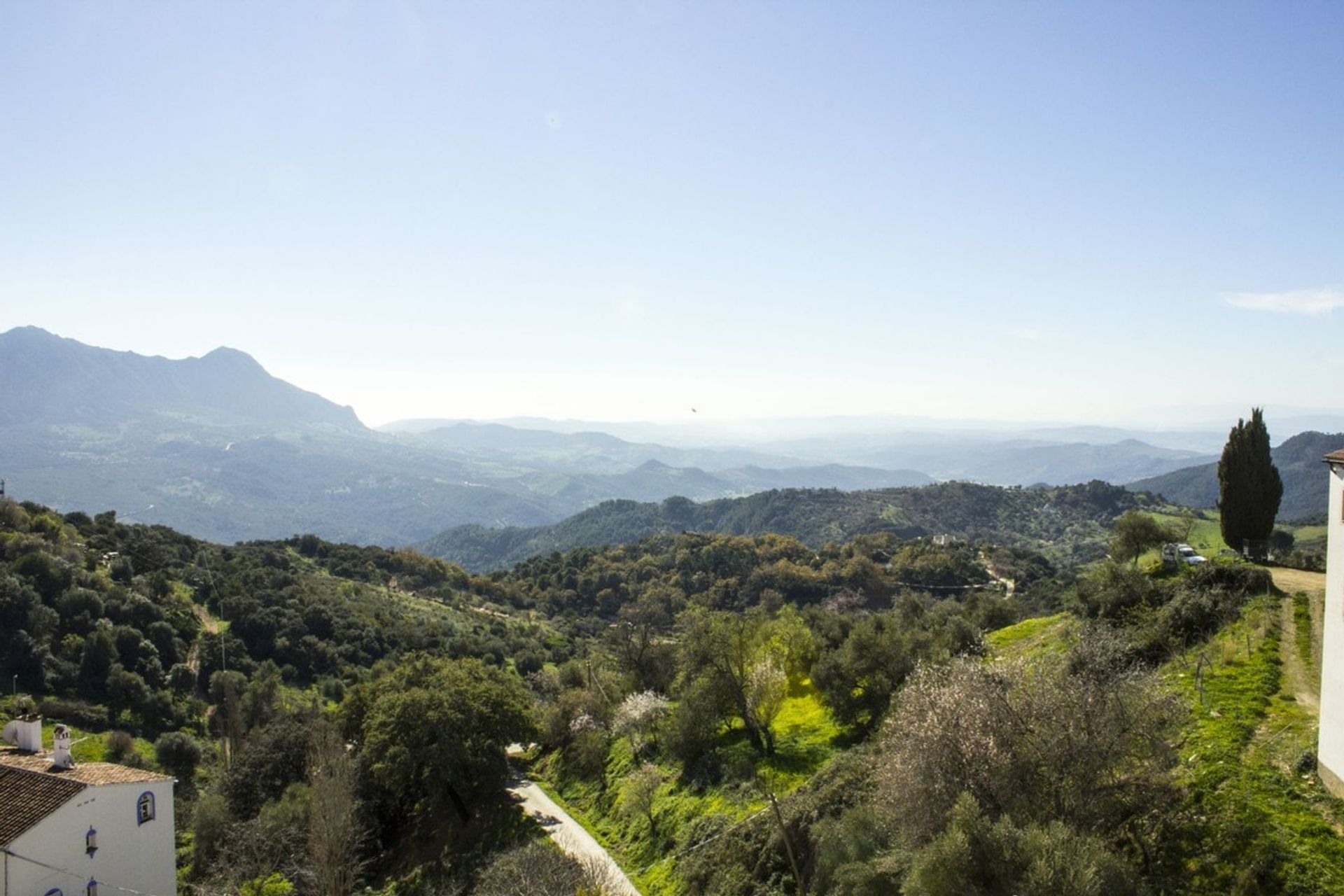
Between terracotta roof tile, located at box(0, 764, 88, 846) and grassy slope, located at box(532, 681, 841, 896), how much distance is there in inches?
739

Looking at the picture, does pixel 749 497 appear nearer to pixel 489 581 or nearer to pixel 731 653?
pixel 489 581

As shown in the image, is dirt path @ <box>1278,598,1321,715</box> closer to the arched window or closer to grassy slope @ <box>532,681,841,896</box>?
grassy slope @ <box>532,681,841,896</box>

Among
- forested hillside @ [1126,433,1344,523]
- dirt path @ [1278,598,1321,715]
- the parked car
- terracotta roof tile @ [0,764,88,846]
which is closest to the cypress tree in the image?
the parked car

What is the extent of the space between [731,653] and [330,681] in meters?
38.2

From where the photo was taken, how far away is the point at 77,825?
23.7m

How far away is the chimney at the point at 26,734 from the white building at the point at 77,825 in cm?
3

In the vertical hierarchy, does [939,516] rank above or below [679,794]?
below

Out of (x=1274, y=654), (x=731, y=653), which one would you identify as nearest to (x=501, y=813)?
(x=731, y=653)

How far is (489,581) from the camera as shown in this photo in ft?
356

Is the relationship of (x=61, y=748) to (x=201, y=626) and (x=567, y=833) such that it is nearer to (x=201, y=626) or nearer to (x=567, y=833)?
(x=567, y=833)

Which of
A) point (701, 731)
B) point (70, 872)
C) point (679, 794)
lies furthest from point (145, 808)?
point (701, 731)

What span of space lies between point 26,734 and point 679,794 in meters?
25.0

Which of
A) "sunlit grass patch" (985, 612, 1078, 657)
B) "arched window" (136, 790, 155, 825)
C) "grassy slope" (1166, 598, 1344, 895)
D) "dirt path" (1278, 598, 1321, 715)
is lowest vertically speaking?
"arched window" (136, 790, 155, 825)

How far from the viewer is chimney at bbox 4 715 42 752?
27.6 m
